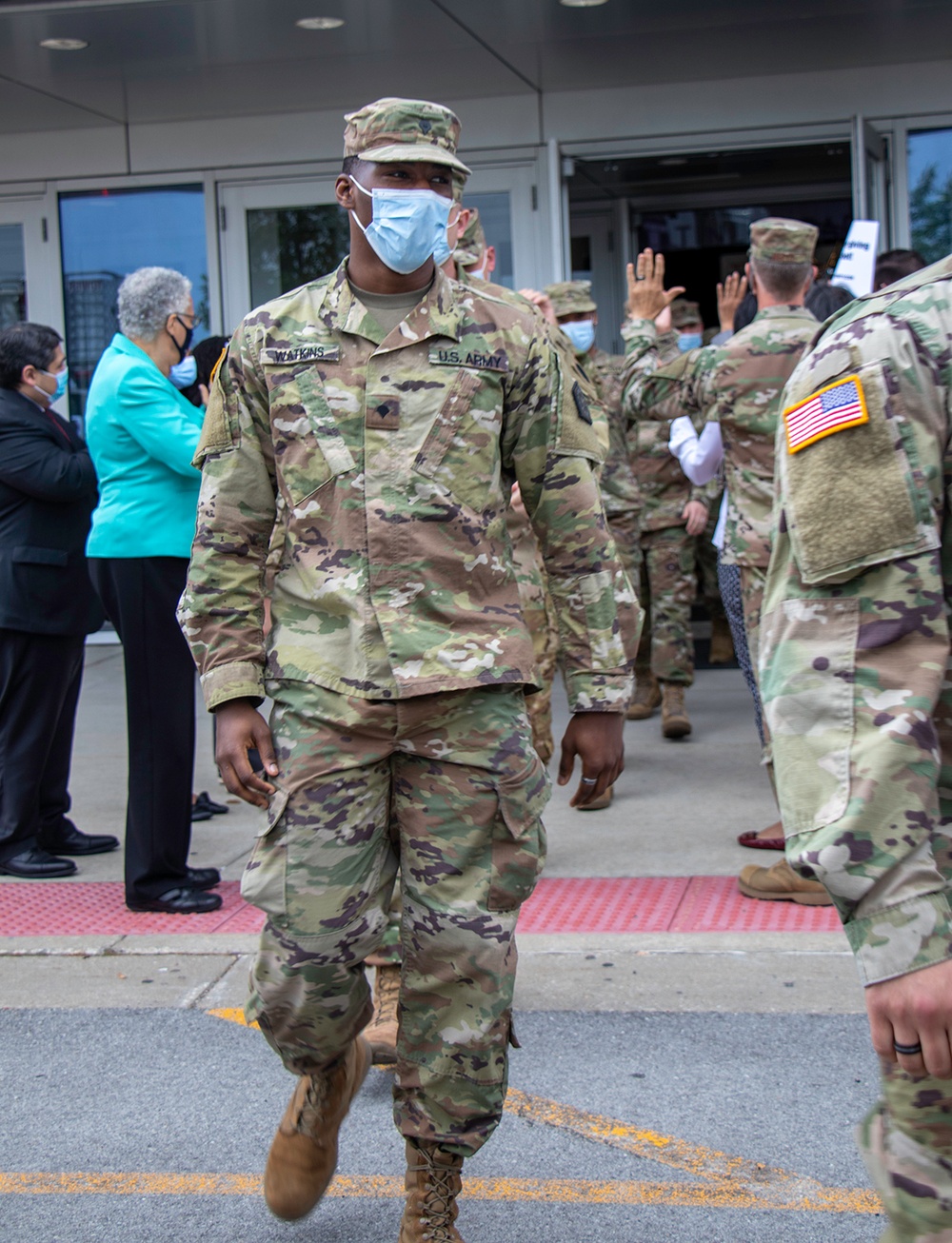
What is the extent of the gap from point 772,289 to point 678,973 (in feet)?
7.55

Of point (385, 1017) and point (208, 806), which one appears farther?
point (208, 806)

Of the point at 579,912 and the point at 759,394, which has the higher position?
the point at 759,394

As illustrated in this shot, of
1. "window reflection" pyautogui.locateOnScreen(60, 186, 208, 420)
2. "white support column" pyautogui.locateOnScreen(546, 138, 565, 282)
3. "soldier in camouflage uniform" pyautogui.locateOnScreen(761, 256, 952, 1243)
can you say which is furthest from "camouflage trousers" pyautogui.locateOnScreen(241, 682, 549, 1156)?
"window reflection" pyautogui.locateOnScreen(60, 186, 208, 420)

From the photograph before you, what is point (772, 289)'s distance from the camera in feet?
16.5

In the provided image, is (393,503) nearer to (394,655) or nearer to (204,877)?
(394,655)

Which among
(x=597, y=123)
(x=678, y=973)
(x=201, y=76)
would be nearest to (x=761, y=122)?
(x=597, y=123)

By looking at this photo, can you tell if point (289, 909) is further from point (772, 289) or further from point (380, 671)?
point (772, 289)

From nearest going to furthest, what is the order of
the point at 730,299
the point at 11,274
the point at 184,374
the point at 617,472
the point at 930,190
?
1. the point at 184,374
2. the point at 730,299
3. the point at 617,472
4. the point at 930,190
5. the point at 11,274

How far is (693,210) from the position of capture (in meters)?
11.5

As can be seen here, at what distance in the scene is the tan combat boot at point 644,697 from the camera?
800cm

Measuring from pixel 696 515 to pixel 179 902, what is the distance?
145 inches

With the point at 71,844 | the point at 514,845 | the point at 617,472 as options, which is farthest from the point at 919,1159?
the point at 617,472

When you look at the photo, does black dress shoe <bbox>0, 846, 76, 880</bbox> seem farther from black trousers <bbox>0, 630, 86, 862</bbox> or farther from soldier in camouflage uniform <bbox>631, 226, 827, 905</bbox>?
soldier in camouflage uniform <bbox>631, 226, 827, 905</bbox>

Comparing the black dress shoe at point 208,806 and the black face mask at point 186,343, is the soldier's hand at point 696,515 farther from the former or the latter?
the black face mask at point 186,343
